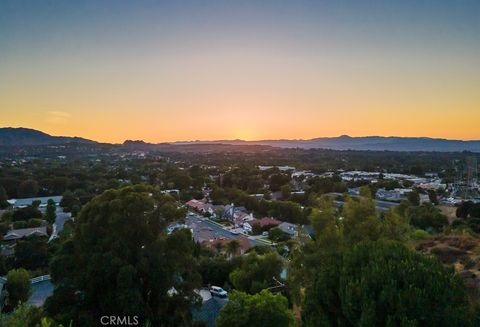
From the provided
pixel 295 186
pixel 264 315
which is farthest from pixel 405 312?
pixel 295 186

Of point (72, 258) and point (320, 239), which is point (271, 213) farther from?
point (72, 258)

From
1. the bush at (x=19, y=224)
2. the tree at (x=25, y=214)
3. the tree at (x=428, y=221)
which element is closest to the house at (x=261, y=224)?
the tree at (x=428, y=221)

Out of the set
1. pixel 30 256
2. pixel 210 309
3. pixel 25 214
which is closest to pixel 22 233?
pixel 25 214

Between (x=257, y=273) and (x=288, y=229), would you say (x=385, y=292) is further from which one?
(x=288, y=229)

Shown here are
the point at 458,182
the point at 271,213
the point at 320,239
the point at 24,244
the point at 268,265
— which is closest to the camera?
the point at 320,239

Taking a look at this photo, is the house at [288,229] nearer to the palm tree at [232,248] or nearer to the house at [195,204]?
the palm tree at [232,248]

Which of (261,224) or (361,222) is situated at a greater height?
(361,222)
